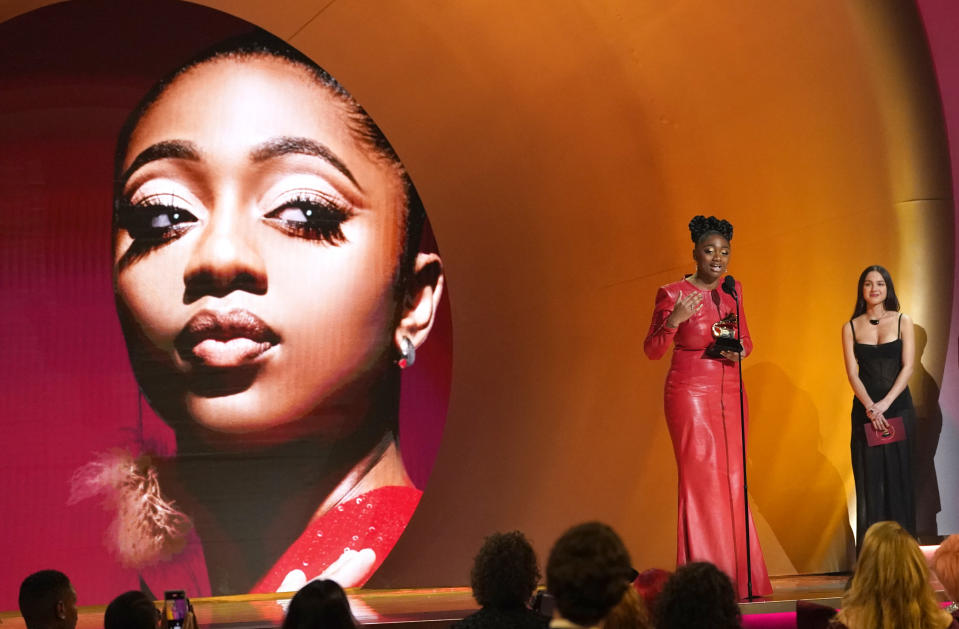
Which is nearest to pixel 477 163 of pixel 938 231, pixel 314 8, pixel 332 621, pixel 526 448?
pixel 314 8

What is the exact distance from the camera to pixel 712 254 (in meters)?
5.05

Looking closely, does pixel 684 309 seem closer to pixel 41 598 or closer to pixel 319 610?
pixel 319 610

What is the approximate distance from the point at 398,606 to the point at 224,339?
191cm

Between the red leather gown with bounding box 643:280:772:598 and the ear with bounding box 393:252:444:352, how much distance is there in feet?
6.54

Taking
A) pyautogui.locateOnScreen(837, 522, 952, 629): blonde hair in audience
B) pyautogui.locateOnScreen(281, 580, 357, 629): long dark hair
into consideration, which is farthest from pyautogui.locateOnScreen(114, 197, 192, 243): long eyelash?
pyautogui.locateOnScreen(837, 522, 952, 629): blonde hair in audience

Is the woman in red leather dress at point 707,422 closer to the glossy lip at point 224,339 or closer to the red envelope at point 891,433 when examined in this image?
the red envelope at point 891,433

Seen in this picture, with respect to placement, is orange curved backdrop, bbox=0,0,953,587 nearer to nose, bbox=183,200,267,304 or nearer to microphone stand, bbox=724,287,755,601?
nose, bbox=183,200,267,304

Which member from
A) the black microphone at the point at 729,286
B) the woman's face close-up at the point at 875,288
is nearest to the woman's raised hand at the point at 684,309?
the black microphone at the point at 729,286

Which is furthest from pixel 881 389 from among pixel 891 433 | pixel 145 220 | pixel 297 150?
pixel 145 220

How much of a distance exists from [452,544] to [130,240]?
261 cm

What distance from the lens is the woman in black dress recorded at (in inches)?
242

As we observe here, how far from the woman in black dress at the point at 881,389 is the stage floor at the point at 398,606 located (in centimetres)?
51

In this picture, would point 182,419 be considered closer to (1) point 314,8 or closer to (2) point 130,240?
(2) point 130,240

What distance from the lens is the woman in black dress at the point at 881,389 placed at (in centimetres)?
614
